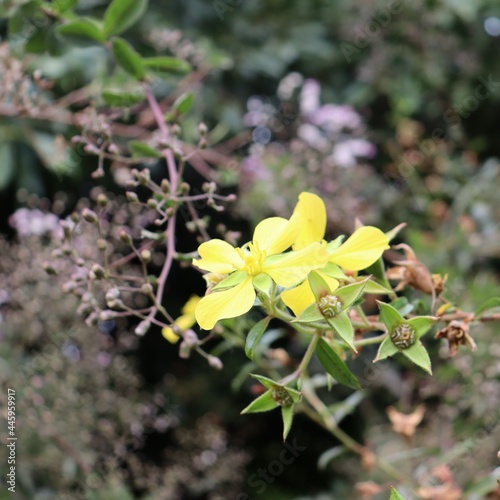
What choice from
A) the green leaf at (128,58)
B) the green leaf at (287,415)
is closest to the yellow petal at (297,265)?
the green leaf at (287,415)

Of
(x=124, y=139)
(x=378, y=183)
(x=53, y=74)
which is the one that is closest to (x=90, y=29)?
(x=53, y=74)

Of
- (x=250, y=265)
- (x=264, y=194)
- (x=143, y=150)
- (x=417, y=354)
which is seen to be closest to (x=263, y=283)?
(x=250, y=265)

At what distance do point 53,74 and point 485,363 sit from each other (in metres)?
1.12

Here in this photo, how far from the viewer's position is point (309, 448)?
2.05 metres

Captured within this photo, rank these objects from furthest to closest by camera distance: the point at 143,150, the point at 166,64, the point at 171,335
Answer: the point at 166,64 < the point at 143,150 < the point at 171,335

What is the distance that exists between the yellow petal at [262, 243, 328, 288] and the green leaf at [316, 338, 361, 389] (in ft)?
0.23

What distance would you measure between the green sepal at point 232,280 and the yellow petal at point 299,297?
3 cm

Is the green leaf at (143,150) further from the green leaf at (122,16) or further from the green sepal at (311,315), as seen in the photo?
the green sepal at (311,315)

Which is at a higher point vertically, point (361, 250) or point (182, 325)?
point (361, 250)

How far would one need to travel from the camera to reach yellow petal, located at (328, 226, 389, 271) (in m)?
0.47

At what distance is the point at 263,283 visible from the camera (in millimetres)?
447

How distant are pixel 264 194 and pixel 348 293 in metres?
1.12

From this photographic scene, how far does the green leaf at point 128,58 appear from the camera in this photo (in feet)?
2.50

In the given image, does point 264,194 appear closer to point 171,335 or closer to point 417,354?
point 171,335
